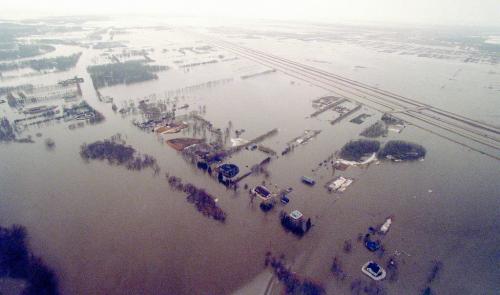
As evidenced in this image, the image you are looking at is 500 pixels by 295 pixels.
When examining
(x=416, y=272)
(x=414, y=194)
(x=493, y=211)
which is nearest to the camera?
(x=416, y=272)

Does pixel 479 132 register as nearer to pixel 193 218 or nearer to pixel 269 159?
pixel 269 159

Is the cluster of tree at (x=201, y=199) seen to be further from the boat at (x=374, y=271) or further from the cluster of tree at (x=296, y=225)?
the boat at (x=374, y=271)

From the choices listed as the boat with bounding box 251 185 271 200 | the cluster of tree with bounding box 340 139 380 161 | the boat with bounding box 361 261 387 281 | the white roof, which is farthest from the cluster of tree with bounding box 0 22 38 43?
the boat with bounding box 361 261 387 281

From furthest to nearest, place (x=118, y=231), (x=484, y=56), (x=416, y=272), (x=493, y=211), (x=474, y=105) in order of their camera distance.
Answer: (x=484, y=56)
(x=474, y=105)
(x=493, y=211)
(x=118, y=231)
(x=416, y=272)

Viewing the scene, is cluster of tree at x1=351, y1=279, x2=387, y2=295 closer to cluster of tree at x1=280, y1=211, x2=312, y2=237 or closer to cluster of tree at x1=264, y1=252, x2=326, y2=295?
cluster of tree at x1=264, y1=252, x2=326, y2=295

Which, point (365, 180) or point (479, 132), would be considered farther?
point (479, 132)

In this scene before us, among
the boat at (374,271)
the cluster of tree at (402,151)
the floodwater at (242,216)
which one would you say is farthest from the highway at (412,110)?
the boat at (374,271)

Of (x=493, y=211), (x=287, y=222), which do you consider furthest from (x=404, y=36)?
(x=287, y=222)
